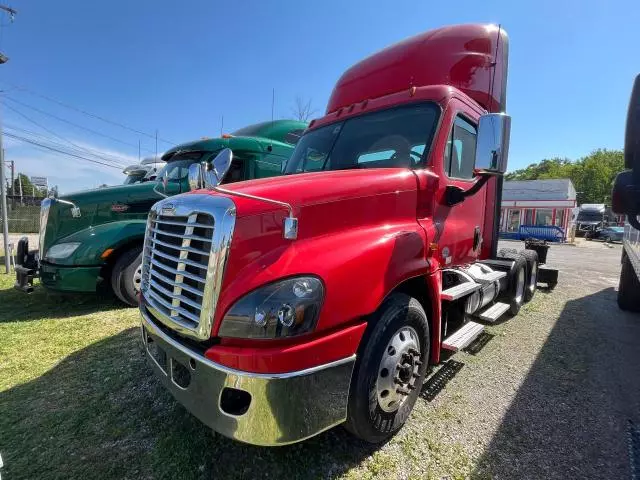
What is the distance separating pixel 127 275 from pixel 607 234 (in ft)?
134

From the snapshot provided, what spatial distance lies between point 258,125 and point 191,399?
6323mm

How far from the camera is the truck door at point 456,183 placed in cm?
304

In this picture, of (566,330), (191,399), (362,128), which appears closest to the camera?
(191,399)

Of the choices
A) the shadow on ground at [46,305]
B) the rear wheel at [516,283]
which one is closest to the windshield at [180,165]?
the shadow on ground at [46,305]

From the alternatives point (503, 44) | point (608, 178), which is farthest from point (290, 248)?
point (608, 178)

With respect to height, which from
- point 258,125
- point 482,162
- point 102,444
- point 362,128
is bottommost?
point 102,444

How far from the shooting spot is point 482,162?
2.78 meters

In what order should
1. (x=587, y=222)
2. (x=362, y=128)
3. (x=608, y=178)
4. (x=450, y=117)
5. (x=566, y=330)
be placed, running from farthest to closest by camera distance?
(x=608, y=178)
(x=587, y=222)
(x=566, y=330)
(x=362, y=128)
(x=450, y=117)

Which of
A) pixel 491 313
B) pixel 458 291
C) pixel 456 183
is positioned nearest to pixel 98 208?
pixel 456 183

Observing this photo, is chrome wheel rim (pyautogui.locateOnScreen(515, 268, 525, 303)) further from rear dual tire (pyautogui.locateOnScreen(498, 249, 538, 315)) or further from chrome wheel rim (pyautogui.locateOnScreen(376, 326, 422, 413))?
chrome wheel rim (pyautogui.locateOnScreen(376, 326, 422, 413))

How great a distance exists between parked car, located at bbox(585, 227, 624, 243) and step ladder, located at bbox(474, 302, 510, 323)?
116 feet

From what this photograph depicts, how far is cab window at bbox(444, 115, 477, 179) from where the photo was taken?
3195mm

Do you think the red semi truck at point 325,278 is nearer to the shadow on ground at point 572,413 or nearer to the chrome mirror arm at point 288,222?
the chrome mirror arm at point 288,222

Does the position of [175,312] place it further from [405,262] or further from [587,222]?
[587,222]
